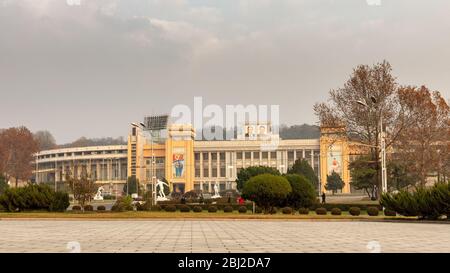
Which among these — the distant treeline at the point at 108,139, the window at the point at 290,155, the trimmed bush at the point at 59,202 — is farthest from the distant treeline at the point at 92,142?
the trimmed bush at the point at 59,202

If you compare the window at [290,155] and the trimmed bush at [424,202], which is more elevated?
the window at [290,155]

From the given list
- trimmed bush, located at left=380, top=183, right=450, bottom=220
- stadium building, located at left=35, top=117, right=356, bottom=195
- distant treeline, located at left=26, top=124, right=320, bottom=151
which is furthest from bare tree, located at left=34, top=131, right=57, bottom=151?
trimmed bush, located at left=380, top=183, right=450, bottom=220

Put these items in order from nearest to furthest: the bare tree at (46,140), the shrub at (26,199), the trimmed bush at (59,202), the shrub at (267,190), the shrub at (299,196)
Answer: the shrub at (26,199)
the trimmed bush at (59,202)
the shrub at (267,190)
the shrub at (299,196)
the bare tree at (46,140)

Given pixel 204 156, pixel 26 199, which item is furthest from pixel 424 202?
pixel 204 156

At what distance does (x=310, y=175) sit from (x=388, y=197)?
6189 centimetres

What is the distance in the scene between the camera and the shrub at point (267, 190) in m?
42.3

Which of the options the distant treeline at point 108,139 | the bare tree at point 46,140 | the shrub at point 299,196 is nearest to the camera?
the shrub at point 299,196

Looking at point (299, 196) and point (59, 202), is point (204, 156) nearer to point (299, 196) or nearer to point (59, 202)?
point (299, 196)

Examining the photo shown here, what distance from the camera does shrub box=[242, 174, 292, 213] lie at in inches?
1665

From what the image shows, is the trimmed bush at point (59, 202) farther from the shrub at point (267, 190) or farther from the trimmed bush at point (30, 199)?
the shrub at point (267, 190)

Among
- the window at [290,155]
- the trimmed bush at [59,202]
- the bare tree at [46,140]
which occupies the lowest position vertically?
the trimmed bush at [59,202]

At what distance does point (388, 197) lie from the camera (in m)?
33.5

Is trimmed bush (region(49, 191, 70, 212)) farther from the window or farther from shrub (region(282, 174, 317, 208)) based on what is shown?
the window

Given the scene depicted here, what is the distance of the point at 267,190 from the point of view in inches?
1661
